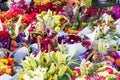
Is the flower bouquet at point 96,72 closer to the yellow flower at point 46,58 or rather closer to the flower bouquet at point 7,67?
the yellow flower at point 46,58

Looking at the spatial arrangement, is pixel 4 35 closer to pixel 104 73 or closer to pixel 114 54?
pixel 114 54

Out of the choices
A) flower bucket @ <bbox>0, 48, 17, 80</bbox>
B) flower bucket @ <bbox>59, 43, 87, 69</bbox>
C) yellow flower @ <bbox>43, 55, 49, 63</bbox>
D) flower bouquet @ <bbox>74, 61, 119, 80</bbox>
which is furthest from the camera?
flower bucket @ <bbox>59, 43, 87, 69</bbox>

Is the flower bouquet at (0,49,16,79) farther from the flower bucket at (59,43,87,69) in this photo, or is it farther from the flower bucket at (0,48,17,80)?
the flower bucket at (59,43,87,69)

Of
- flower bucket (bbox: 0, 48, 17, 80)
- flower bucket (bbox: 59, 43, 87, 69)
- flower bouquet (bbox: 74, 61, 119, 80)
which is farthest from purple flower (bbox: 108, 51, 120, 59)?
flower bucket (bbox: 0, 48, 17, 80)

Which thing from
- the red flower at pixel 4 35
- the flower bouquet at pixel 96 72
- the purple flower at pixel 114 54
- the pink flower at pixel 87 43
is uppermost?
the red flower at pixel 4 35

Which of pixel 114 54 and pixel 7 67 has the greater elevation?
pixel 7 67

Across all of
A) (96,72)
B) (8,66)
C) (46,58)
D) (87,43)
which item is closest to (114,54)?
(87,43)

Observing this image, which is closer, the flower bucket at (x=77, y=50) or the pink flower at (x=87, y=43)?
the flower bucket at (x=77, y=50)

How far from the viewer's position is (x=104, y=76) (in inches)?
107

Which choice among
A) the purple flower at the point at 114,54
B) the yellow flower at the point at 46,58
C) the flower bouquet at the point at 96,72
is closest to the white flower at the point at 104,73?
the flower bouquet at the point at 96,72

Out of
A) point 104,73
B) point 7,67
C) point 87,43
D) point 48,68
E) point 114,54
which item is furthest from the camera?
point 87,43

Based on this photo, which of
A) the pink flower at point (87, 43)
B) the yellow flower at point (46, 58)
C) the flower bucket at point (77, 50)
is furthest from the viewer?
the pink flower at point (87, 43)

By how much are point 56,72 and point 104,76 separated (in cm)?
38

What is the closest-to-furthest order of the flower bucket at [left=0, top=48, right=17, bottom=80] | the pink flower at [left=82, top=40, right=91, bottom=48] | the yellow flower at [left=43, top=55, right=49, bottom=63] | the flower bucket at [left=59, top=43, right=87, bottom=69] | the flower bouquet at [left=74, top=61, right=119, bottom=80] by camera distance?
the flower bouquet at [left=74, top=61, right=119, bottom=80] < the flower bucket at [left=0, top=48, right=17, bottom=80] < the yellow flower at [left=43, top=55, right=49, bottom=63] < the flower bucket at [left=59, top=43, right=87, bottom=69] < the pink flower at [left=82, top=40, right=91, bottom=48]
